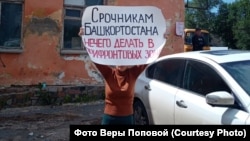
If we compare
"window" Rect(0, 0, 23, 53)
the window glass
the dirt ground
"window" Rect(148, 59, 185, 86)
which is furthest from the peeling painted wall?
the window glass

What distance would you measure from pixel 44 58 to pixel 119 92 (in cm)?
675

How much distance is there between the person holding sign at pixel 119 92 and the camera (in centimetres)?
377

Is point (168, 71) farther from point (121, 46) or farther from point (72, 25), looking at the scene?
point (72, 25)

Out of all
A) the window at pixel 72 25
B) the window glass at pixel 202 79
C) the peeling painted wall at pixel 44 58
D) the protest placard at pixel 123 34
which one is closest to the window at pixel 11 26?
the peeling painted wall at pixel 44 58

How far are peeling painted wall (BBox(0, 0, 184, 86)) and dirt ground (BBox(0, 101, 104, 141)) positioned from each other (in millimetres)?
874

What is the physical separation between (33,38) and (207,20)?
120 feet

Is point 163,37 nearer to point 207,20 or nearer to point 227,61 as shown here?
point 227,61

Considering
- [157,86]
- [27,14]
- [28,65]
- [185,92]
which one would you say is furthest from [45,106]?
[185,92]

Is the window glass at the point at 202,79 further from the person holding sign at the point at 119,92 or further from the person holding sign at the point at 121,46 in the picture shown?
the person holding sign at the point at 119,92

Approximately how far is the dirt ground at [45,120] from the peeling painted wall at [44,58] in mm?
874

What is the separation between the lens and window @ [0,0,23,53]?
31.5 feet

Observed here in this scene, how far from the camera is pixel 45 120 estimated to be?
8.10 m

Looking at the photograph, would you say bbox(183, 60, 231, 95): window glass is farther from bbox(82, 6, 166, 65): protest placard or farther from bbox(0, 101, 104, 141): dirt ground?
bbox(0, 101, 104, 141): dirt ground

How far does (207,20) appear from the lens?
44.0 metres
